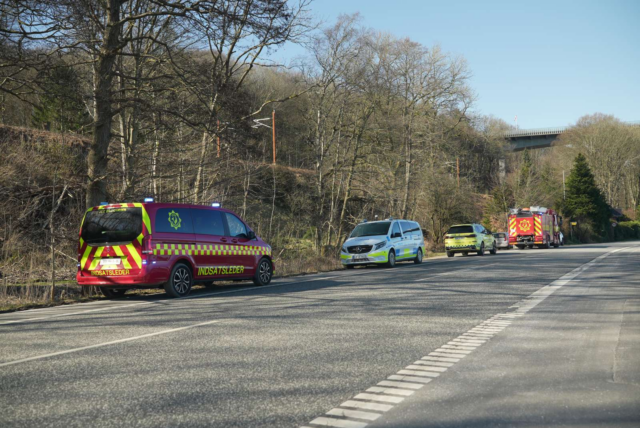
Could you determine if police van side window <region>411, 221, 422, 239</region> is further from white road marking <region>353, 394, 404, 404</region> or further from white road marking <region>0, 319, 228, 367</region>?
white road marking <region>353, 394, 404, 404</region>

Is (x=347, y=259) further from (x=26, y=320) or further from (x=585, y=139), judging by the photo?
(x=585, y=139)

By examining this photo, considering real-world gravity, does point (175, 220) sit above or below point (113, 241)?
above

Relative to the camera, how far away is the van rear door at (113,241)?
12.0 meters

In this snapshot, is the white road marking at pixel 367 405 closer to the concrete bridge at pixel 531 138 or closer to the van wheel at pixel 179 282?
the van wheel at pixel 179 282

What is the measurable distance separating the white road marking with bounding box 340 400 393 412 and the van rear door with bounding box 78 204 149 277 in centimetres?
822

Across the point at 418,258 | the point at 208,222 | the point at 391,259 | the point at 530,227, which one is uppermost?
the point at 208,222

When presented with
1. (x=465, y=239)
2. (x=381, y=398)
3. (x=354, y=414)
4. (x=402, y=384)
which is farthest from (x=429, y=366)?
(x=465, y=239)

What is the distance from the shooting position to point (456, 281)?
14750 millimetres

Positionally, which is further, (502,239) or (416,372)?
(502,239)

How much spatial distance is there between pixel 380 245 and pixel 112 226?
39.5ft

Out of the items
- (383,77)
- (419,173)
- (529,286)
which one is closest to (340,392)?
(529,286)

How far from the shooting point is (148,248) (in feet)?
39.2

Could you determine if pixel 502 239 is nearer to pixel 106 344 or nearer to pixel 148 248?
pixel 148 248

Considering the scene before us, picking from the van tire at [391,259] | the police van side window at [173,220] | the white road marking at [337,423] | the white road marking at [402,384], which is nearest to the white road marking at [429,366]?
the white road marking at [402,384]
